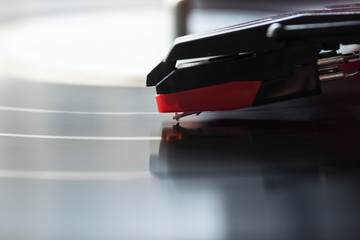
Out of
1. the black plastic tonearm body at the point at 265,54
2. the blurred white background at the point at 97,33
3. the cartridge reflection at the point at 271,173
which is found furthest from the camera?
the blurred white background at the point at 97,33

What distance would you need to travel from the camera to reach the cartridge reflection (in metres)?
0.19

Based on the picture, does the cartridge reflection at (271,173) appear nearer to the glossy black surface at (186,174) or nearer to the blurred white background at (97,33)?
the glossy black surface at (186,174)

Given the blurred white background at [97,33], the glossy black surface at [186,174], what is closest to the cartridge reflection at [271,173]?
the glossy black surface at [186,174]

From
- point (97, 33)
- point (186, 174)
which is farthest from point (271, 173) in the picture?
point (97, 33)

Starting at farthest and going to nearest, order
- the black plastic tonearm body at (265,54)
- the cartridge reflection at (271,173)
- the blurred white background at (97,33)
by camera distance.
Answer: the blurred white background at (97,33), the black plastic tonearm body at (265,54), the cartridge reflection at (271,173)

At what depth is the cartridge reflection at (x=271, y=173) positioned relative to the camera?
0.19 metres

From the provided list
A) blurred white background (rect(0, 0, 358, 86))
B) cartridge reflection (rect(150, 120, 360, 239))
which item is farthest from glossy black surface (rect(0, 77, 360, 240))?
blurred white background (rect(0, 0, 358, 86))

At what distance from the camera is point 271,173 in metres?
0.25

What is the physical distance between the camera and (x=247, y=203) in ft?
0.70

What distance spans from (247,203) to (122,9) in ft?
3.15

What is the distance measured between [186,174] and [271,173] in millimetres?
50

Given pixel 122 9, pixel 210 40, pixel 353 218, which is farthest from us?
pixel 122 9

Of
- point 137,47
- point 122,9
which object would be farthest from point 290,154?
point 122,9

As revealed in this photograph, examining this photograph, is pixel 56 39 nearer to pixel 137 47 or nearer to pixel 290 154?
pixel 137 47
